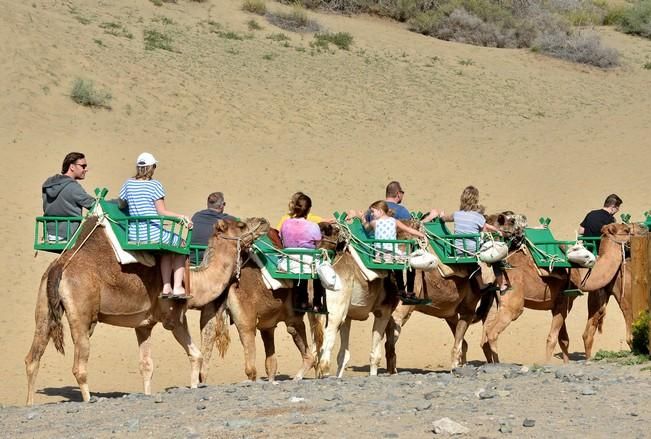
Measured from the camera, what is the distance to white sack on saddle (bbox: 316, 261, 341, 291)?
14.1 m

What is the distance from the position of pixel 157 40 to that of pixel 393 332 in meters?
23.5

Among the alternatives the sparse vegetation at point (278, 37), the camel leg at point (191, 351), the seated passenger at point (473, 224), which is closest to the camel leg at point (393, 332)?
the seated passenger at point (473, 224)

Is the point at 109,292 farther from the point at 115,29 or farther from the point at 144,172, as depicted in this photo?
the point at 115,29

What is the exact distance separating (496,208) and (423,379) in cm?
1681

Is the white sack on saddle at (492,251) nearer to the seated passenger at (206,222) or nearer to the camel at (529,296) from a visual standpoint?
the camel at (529,296)

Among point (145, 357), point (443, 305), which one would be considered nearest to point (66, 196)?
point (145, 357)

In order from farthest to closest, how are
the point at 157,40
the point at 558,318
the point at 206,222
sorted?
1. the point at 157,40
2. the point at 558,318
3. the point at 206,222

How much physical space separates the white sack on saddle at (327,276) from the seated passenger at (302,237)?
815 mm

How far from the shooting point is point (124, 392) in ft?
56.4

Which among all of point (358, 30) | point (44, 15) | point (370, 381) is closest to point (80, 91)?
point (44, 15)

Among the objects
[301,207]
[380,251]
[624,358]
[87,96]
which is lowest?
[624,358]

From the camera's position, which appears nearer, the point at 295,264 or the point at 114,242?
the point at 114,242

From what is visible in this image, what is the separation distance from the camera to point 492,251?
15.3 m

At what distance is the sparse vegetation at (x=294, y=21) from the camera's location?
4251 centimetres
